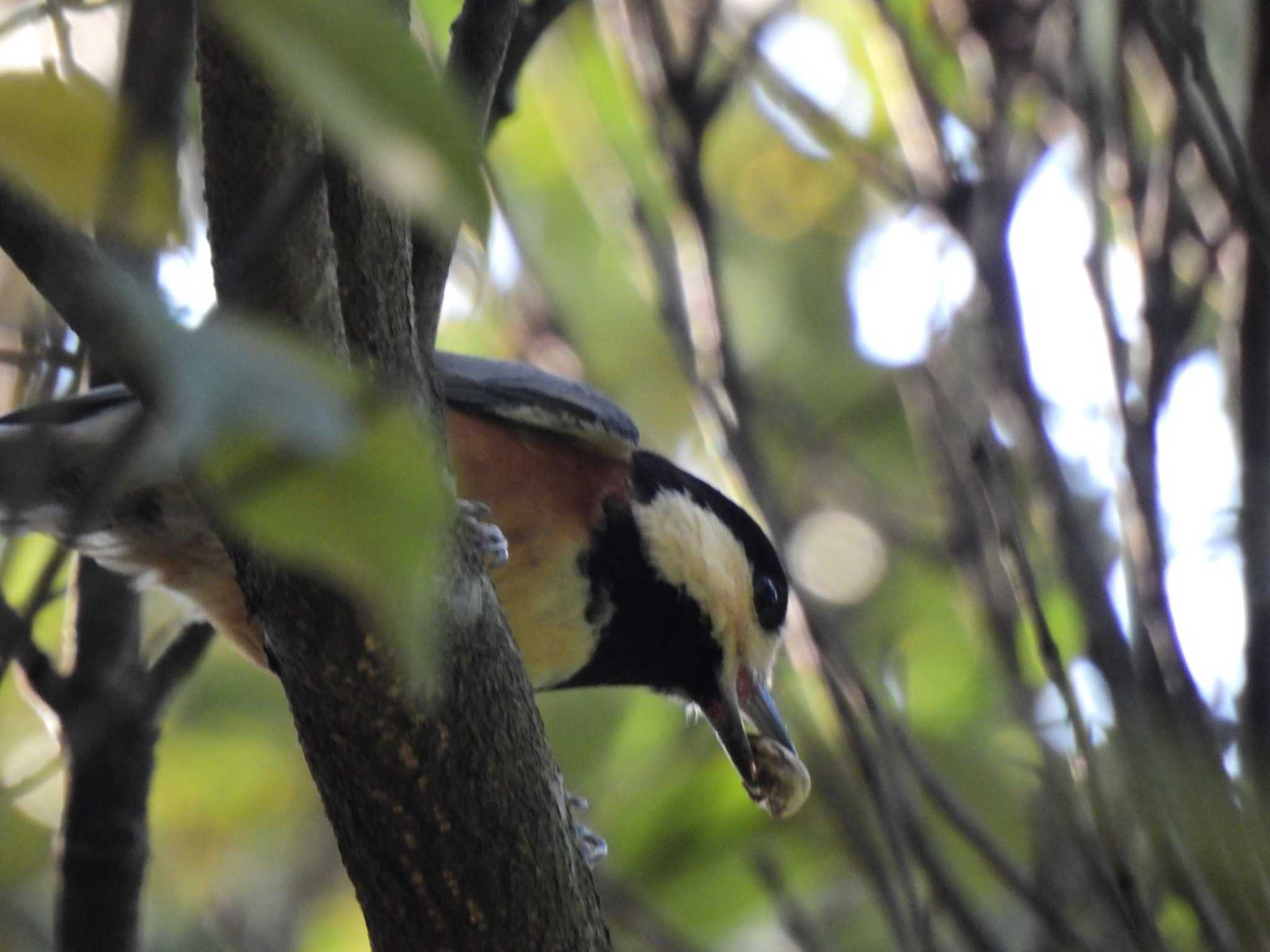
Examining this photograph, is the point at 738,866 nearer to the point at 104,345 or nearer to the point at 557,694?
the point at 557,694

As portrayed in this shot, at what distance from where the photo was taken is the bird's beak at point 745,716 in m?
2.87

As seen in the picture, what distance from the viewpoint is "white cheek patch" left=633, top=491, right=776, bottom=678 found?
2.99 metres

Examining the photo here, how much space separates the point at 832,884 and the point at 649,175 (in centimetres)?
165

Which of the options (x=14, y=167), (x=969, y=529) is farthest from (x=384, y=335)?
(x=969, y=529)

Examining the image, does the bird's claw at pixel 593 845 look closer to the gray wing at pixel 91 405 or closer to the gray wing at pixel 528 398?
the gray wing at pixel 528 398

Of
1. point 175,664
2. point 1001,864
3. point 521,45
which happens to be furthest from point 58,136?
point 175,664

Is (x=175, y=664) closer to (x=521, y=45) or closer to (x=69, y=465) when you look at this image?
(x=69, y=465)

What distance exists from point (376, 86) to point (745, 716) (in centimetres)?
240

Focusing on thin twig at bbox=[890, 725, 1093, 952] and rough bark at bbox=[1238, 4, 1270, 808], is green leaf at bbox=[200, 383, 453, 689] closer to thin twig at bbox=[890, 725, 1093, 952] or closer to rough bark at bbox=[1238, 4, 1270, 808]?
thin twig at bbox=[890, 725, 1093, 952]

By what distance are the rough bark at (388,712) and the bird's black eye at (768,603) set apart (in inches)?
55.8

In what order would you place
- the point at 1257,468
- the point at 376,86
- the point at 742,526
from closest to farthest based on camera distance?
the point at 376,86, the point at 1257,468, the point at 742,526

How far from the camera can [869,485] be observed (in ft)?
12.3

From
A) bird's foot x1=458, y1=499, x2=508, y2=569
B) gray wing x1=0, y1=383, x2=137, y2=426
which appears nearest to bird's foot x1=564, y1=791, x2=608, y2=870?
bird's foot x1=458, y1=499, x2=508, y2=569

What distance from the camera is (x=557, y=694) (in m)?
3.70
